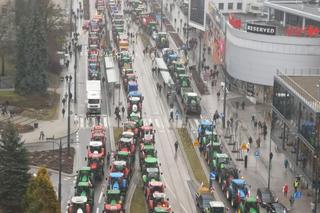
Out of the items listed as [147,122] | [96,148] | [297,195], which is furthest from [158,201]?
[147,122]

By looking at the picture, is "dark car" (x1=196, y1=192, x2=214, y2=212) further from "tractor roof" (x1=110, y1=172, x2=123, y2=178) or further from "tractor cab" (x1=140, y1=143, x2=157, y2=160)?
"tractor cab" (x1=140, y1=143, x2=157, y2=160)

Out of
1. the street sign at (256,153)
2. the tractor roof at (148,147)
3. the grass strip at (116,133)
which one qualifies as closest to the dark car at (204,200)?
the tractor roof at (148,147)

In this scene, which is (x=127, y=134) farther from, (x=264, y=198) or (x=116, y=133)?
(x=264, y=198)

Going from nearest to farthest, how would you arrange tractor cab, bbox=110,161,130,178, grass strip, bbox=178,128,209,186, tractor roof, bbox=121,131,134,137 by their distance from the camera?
tractor cab, bbox=110,161,130,178, grass strip, bbox=178,128,209,186, tractor roof, bbox=121,131,134,137

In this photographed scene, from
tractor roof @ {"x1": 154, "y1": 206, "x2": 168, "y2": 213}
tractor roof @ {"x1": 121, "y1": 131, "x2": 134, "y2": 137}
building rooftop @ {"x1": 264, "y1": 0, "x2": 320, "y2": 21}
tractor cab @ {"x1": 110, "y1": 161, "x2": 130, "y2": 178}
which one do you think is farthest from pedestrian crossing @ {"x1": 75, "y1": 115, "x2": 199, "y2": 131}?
tractor roof @ {"x1": 154, "y1": 206, "x2": 168, "y2": 213}

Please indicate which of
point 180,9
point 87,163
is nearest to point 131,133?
point 87,163

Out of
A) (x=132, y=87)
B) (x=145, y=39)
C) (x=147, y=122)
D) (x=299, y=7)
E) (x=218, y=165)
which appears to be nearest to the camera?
(x=218, y=165)
